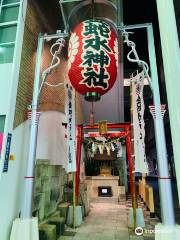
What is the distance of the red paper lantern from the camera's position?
3639 millimetres

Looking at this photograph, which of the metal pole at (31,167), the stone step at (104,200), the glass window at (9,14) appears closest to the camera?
the metal pole at (31,167)

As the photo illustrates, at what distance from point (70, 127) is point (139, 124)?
2.26m

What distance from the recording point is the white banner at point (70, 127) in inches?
246

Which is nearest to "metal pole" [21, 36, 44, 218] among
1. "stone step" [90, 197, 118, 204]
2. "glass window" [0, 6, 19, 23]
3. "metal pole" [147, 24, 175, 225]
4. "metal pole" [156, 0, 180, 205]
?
"glass window" [0, 6, 19, 23]

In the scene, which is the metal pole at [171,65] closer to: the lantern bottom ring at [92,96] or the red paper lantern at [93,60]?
the red paper lantern at [93,60]

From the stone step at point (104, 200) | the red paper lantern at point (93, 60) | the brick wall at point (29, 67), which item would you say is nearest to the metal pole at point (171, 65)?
the red paper lantern at point (93, 60)

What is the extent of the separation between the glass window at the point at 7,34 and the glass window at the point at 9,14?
25cm

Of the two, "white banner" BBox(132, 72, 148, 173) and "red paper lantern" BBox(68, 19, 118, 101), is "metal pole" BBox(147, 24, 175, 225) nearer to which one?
"red paper lantern" BBox(68, 19, 118, 101)

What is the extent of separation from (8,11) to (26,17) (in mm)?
597

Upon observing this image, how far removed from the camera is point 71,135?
6520 millimetres

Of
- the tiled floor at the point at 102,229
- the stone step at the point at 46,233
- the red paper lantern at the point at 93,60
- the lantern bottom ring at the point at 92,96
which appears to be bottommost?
the tiled floor at the point at 102,229

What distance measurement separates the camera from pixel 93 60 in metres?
3.63

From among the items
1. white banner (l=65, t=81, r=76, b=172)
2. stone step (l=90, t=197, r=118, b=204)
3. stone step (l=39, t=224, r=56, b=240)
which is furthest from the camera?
stone step (l=90, t=197, r=118, b=204)

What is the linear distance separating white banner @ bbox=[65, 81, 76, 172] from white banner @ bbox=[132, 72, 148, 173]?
1968 millimetres
